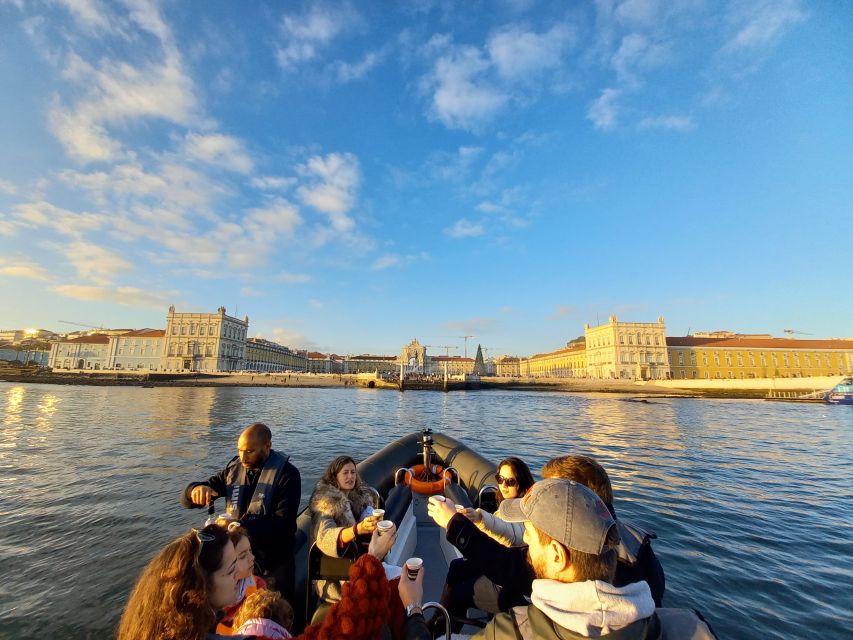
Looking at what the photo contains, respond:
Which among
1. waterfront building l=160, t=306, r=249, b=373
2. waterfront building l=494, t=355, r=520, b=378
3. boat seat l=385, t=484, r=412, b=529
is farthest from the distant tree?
boat seat l=385, t=484, r=412, b=529

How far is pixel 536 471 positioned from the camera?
1004cm

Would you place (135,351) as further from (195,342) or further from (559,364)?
(559,364)

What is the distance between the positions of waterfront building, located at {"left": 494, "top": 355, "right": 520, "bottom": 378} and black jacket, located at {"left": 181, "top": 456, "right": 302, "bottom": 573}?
129293 millimetres

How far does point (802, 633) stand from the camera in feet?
12.4

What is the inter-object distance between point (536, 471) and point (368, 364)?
392 ft

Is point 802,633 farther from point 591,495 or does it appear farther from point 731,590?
point 591,495

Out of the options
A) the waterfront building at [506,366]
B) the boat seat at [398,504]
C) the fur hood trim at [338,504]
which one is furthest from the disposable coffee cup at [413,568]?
the waterfront building at [506,366]

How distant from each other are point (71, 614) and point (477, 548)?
4.81m

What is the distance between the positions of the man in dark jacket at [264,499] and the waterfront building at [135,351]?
3731 inches

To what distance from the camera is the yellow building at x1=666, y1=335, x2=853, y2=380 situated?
69688mm

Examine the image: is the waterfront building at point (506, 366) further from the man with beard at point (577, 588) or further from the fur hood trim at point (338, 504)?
the man with beard at point (577, 588)

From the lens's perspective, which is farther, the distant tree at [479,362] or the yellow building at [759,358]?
the distant tree at [479,362]

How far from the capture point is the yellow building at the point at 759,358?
69.7 m

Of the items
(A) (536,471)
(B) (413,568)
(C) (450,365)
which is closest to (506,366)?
(C) (450,365)
